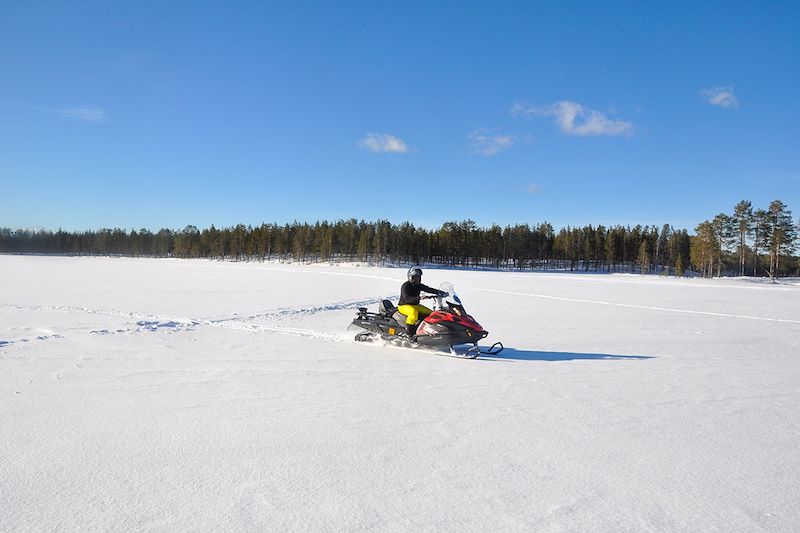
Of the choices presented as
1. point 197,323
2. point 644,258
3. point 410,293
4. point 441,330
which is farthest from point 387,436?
point 644,258

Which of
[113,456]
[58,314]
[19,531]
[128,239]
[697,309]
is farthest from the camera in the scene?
[128,239]

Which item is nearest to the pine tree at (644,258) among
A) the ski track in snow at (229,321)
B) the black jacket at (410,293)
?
the ski track in snow at (229,321)

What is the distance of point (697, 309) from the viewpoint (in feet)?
57.2

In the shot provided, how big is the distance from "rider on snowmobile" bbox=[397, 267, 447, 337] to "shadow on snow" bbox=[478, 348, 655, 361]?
1390 millimetres

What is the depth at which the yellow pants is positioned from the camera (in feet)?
28.9

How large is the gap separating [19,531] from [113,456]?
1.03 meters

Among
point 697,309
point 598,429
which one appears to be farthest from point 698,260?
point 598,429

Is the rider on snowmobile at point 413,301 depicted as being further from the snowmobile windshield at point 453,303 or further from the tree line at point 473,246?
the tree line at point 473,246

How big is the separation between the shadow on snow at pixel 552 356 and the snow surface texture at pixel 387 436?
0.29ft

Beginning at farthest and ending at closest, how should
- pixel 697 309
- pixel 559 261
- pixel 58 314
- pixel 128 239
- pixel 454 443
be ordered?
pixel 128 239 < pixel 559 261 < pixel 697 309 < pixel 58 314 < pixel 454 443

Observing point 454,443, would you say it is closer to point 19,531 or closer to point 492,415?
point 492,415

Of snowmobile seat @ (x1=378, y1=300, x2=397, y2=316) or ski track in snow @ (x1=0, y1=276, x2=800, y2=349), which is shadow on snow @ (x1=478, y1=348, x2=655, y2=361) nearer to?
snowmobile seat @ (x1=378, y1=300, x2=397, y2=316)

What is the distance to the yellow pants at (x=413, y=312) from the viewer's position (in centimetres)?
880

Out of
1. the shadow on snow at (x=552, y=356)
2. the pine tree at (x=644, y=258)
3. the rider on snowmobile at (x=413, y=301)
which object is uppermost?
the pine tree at (x=644, y=258)
